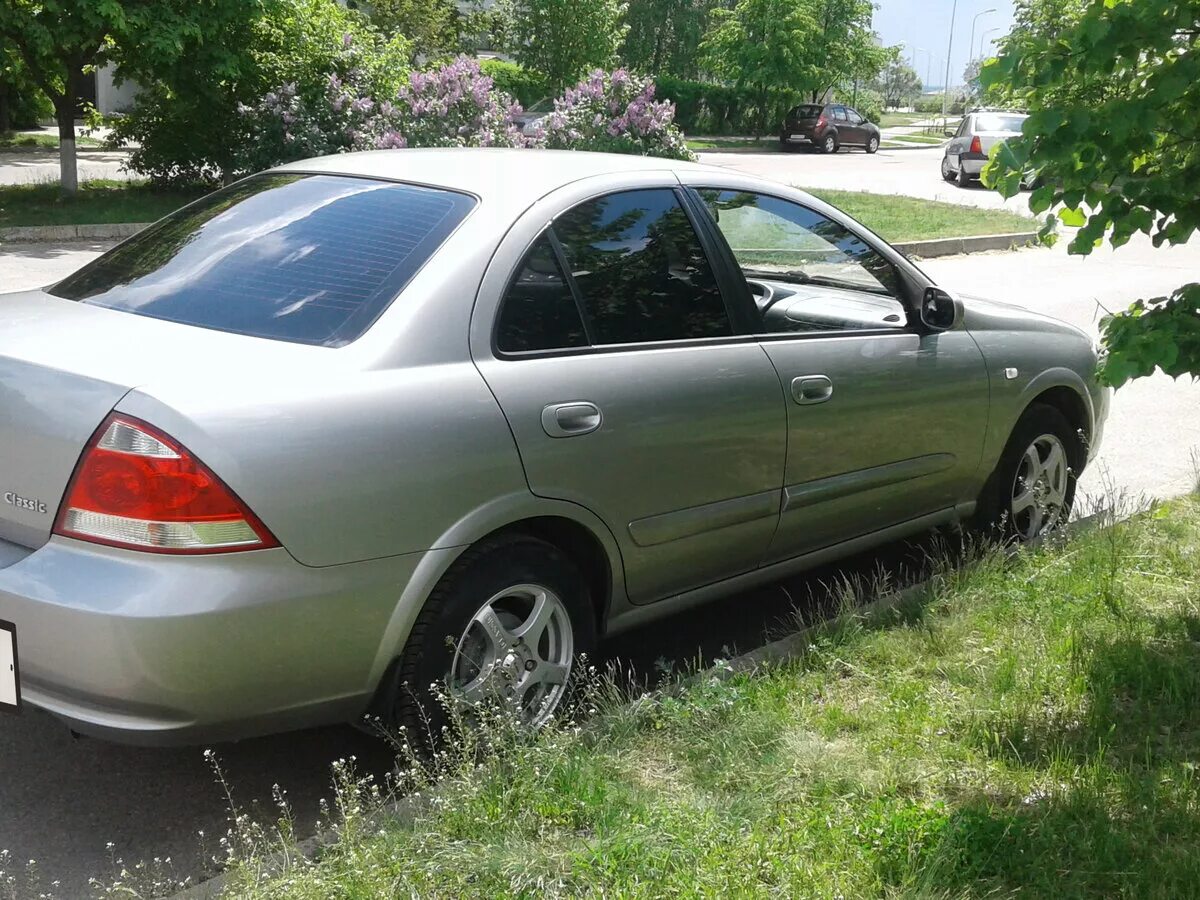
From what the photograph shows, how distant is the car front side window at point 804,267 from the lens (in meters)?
4.57

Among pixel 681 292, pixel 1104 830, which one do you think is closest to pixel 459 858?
pixel 1104 830

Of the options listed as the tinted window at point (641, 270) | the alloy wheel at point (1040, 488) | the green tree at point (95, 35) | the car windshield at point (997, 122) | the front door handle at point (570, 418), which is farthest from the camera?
the car windshield at point (997, 122)

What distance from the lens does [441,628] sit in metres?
3.33

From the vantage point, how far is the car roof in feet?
12.8

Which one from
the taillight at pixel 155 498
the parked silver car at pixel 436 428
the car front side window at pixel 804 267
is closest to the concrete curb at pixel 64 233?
the car front side window at pixel 804 267

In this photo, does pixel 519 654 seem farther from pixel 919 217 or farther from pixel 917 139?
pixel 917 139

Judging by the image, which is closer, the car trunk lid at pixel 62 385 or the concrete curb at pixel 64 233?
the car trunk lid at pixel 62 385

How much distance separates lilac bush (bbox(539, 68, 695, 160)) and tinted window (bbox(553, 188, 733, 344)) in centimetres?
1203

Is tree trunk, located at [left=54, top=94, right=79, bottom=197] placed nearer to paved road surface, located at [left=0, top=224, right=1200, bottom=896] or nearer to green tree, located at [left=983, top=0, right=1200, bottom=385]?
paved road surface, located at [left=0, top=224, right=1200, bottom=896]

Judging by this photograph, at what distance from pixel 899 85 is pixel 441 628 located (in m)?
164

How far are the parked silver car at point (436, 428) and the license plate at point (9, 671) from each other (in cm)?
2

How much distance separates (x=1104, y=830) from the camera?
310 centimetres

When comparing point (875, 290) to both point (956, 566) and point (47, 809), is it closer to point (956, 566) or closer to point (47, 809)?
point (956, 566)

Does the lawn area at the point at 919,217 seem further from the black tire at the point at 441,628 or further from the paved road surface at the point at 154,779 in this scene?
the black tire at the point at 441,628
